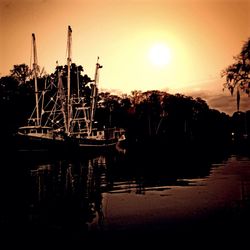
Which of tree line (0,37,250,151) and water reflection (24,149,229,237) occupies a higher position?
tree line (0,37,250,151)

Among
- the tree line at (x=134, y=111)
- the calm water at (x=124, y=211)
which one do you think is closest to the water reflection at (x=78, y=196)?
the calm water at (x=124, y=211)

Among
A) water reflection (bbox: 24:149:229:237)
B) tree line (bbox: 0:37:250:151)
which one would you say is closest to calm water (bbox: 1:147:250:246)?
water reflection (bbox: 24:149:229:237)

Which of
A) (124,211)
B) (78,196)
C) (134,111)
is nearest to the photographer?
(124,211)

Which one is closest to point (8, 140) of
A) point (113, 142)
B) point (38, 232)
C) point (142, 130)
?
point (113, 142)

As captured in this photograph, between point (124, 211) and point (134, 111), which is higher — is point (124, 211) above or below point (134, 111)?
below

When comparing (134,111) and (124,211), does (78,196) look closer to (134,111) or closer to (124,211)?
(124,211)

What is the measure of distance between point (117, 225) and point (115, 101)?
53.2 metres

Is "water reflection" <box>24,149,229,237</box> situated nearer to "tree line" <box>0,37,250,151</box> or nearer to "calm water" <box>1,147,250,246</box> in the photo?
"calm water" <box>1,147,250,246</box>

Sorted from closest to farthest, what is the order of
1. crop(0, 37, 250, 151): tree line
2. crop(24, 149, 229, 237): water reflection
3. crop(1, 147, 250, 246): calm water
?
crop(1, 147, 250, 246): calm water, crop(24, 149, 229, 237): water reflection, crop(0, 37, 250, 151): tree line

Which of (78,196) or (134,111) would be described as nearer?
(78,196)

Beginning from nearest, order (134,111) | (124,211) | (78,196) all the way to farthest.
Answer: (124,211) < (78,196) < (134,111)

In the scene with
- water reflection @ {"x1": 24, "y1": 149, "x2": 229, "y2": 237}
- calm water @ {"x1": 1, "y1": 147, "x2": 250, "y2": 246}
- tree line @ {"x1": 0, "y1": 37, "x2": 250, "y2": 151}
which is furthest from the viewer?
tree line @ {"x1": 0, "y1": 37, "x2": 250, "y2": 151}

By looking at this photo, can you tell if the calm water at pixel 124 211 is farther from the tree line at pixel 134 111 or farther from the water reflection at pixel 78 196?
the tree line at pixel 134 111

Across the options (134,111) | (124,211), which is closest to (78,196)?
(124,211)
